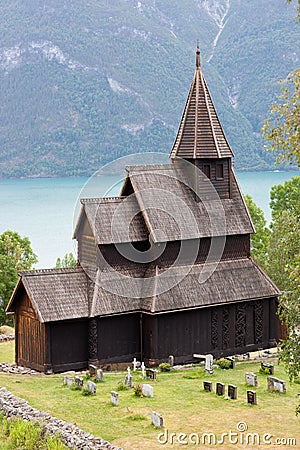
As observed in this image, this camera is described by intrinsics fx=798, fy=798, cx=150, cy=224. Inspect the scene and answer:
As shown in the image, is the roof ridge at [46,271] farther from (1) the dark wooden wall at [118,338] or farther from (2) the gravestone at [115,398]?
(2) the gravestone at [115,398]

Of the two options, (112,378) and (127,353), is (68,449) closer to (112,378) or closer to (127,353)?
(112,378)

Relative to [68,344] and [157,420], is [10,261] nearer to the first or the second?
[68,344]

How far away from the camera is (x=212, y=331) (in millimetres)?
30172

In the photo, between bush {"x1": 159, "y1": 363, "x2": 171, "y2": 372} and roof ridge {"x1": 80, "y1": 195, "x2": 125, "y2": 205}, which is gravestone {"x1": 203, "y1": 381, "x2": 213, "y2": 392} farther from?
roof ridge {"x1": 80, "y1": 195, "x2": 125, "y2": 205}

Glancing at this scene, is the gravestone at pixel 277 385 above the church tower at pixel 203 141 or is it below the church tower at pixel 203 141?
below

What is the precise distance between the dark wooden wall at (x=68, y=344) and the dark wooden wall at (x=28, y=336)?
1.20ft

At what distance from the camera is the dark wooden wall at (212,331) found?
28984mm

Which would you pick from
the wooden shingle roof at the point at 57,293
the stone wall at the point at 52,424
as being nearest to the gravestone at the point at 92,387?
the stone wall at the point at 52,424

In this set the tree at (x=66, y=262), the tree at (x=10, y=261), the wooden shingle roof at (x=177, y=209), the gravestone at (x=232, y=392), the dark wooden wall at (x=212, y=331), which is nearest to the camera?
the gravestone at (x=232, y=392)

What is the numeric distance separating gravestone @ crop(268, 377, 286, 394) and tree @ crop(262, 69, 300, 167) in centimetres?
946

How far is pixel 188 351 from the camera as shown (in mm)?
29609

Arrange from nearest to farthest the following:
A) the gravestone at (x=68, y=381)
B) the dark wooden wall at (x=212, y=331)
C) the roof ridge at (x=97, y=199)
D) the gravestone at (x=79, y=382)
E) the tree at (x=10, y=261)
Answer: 1. the gravestone at (x=79, y=382)
2. the gravestone at (x=68, y=381)
3. the dark wooden wall at (x=212, y=331)
4. the roof ridge at (x=97, y=199)
5. the tree at (x=10, y=261)

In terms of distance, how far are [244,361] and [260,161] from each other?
233 ft

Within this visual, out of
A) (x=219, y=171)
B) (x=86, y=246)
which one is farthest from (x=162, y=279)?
(x=219, y=171)
